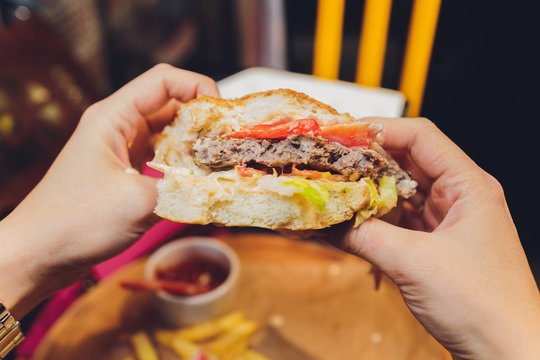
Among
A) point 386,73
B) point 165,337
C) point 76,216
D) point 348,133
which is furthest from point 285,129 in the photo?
point 386,73

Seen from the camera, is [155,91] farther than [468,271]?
Yes

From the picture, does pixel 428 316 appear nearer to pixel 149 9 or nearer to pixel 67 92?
pixel 67 92

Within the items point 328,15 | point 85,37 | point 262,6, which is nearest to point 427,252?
point 328,15

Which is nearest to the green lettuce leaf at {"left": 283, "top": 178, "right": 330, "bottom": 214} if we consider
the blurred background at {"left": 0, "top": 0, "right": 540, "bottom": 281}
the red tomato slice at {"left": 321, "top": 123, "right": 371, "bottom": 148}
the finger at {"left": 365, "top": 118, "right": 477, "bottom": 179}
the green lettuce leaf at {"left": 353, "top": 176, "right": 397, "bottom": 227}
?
the green lettuce leaf at {"left": 353, "top": 176, "right": 397, "bottom": 227}

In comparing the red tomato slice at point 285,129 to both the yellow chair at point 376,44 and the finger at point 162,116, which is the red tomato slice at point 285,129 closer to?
the finger at point 162,116

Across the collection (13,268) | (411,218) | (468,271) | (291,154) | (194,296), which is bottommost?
(194,296)

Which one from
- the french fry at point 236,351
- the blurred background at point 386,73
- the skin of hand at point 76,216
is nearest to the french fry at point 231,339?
the french fry at point 236,351

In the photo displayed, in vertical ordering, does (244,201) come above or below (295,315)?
above

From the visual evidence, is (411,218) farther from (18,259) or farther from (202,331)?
(18,259)
